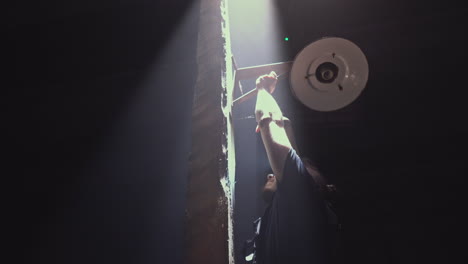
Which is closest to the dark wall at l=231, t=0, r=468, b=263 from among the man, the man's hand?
the man's hand

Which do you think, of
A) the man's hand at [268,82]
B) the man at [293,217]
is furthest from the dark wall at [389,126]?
the man at [293,217]

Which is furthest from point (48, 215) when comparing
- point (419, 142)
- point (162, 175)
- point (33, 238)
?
point (419, 142)

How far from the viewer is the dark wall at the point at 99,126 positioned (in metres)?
2.23

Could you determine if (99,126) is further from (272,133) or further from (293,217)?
(293,217)

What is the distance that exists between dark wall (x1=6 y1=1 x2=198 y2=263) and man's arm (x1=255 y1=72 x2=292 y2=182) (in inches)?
41.2

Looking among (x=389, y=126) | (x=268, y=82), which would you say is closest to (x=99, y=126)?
(x=268, y=82)

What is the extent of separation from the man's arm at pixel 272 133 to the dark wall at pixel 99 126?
1.05 metres

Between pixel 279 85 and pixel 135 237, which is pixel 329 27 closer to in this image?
pixel 279 85

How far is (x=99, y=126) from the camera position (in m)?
2.79

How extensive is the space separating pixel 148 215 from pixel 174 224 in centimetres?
26

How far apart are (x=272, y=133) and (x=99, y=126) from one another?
220 cm

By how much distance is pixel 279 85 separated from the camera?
228 centimetres

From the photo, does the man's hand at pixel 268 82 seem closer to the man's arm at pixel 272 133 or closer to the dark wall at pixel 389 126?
the man's arm at pixel 272 133

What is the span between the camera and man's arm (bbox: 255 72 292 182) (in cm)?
135
